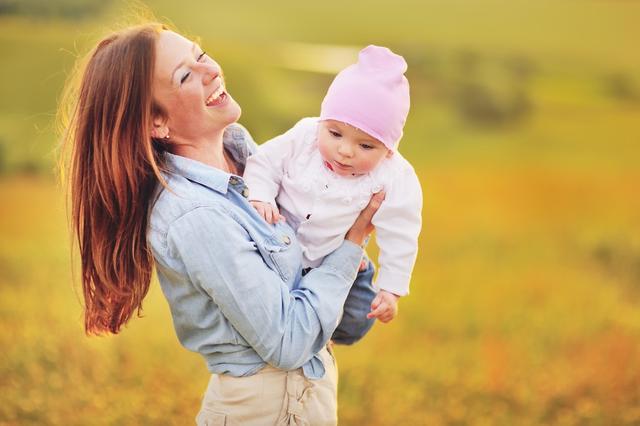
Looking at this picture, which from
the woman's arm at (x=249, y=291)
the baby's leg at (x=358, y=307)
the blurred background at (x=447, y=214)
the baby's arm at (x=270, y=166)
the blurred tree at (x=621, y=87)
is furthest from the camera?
the blurred tree at (x=621, y=87)

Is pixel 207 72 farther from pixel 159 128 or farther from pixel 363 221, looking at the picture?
pixel 363 221

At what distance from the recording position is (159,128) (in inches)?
78.1

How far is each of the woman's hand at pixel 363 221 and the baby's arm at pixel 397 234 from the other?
0.01m

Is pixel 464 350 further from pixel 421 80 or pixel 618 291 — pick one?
pixel 421 80

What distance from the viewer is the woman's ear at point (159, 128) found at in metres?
1.98

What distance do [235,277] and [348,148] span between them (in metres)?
0.41

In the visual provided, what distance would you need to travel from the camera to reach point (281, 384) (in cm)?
200

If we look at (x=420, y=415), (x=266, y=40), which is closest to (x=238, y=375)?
(x=420, y=415)

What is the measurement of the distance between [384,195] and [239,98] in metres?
3.94

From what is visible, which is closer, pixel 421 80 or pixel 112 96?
pixel 112 96

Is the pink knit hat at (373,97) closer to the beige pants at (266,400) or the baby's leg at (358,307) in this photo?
the baby's leg at (358,307)

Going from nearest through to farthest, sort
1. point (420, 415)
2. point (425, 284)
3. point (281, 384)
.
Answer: point (281, 384) → point (420, 415) → point (425, 284)

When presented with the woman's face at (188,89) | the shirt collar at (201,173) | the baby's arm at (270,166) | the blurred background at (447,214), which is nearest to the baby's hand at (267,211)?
the baby's arm at (270,166)

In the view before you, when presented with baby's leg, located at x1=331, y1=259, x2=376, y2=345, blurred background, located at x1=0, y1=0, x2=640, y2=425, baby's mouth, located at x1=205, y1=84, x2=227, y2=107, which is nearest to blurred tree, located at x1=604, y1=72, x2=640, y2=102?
blurred background, located at x1=0, y1=0, x2=640, y2=425
